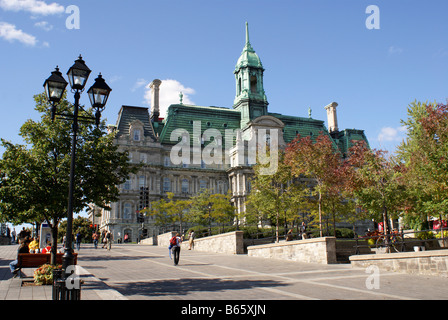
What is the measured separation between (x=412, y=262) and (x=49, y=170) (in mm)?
17347

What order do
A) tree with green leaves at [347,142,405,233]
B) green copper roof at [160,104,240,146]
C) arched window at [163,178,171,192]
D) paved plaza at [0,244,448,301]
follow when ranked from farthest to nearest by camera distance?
1. green copper roof at [160,104,240,146]
2. arched window at [163,178,171,192]
3. tree with green leaves at [347,142,405,233]
4. paved plaza at [0,244,448,301]

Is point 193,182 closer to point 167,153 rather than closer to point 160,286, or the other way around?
point 167,153

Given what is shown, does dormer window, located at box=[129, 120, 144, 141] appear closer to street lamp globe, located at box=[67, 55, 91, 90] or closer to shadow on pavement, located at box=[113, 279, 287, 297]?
shadow on pavement, located at box=[113, 279, 287, 297]

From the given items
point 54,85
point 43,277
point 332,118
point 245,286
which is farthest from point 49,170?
point 332,118

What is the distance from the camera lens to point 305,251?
20938 millimetres

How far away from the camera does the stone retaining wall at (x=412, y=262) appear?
13961 mm

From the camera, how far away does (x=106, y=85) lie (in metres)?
11.0

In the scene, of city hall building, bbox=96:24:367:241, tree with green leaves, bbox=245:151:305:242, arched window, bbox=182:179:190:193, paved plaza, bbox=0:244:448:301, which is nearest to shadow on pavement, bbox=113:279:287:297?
paved plaza, bbox=0:244:448:301

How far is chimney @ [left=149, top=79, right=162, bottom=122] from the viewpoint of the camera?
7494 centimetres

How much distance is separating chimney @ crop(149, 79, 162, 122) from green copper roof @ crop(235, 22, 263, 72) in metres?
16.3

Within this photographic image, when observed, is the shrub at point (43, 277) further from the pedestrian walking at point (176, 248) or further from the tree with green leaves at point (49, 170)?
the pedestrian walking at point (176, 248)

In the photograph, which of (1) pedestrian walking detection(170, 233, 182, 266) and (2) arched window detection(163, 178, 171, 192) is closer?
(1) pedestrian walking detection(170, 233, 182, 266)

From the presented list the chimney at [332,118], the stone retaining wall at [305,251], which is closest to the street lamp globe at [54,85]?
the stone retaining wall at [305,251]

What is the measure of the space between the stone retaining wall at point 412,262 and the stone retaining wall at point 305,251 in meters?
2.64
